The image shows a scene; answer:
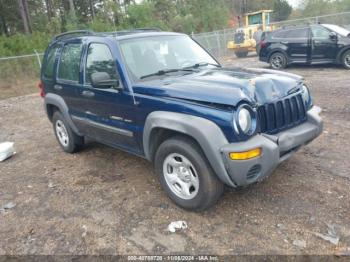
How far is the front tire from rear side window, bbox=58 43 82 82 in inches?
81.4

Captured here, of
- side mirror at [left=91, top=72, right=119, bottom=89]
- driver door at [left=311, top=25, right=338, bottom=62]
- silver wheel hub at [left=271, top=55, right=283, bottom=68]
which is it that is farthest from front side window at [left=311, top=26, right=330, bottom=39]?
side mirror at [left=91, top=72, right=119, bottom=89]

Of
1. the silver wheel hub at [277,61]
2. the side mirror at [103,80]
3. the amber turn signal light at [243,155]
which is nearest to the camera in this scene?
the amber turn signal light at [243,155]

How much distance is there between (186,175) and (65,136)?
9.90 ft

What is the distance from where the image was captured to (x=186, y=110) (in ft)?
11.1

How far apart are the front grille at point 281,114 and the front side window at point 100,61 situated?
1821 mm

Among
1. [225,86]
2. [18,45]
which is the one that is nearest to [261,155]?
[225,86]

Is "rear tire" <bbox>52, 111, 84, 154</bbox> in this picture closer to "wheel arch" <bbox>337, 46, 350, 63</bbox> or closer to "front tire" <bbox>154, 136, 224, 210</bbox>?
"front tire" <bbox>154, 136, 224, 210</bbox>

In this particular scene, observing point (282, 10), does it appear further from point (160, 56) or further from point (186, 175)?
point (186, 175)

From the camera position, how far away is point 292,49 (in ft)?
41.6

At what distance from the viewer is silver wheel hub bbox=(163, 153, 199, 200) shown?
3.56 metres

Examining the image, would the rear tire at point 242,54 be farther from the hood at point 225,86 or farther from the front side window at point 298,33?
the hood at point 225,86

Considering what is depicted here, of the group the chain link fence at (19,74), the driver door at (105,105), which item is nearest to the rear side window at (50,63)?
the driver door at (105,105)

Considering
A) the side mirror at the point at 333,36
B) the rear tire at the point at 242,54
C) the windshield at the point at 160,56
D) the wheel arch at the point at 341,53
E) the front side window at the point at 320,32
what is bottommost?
the rear tire at the point at 242,54

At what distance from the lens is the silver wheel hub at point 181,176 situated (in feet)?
11.7
